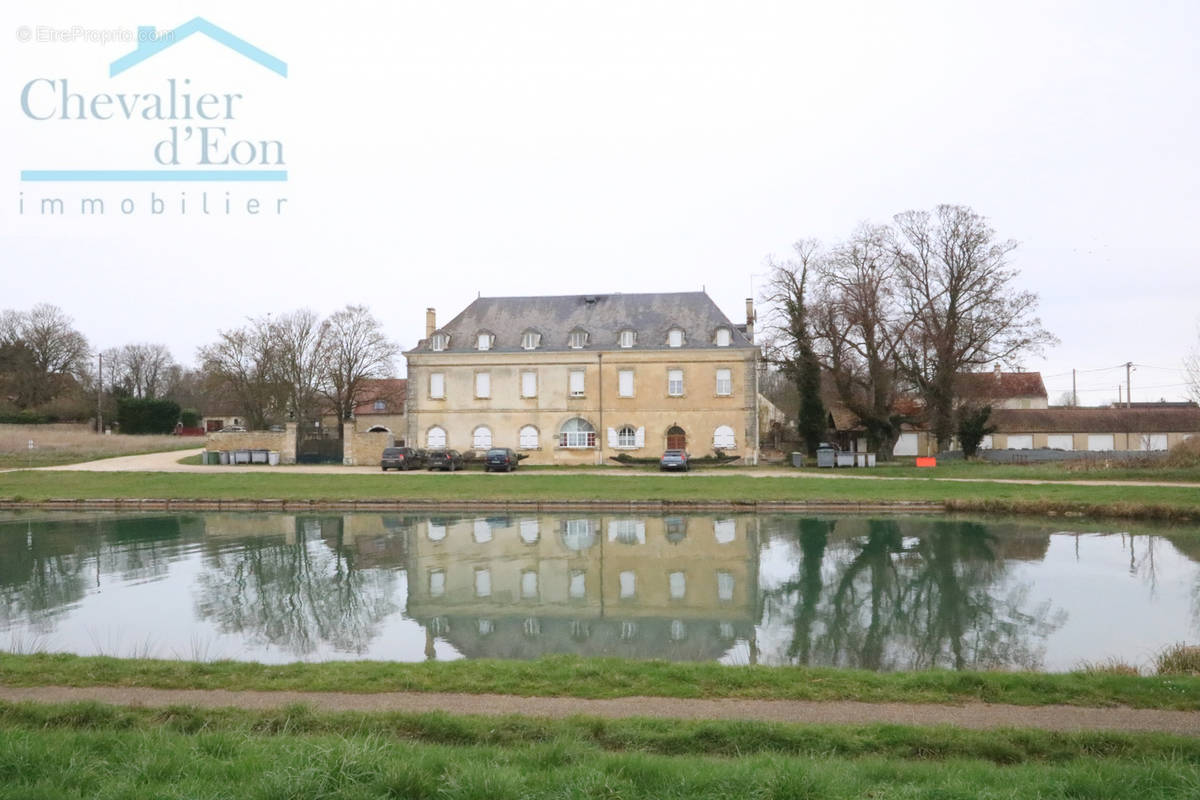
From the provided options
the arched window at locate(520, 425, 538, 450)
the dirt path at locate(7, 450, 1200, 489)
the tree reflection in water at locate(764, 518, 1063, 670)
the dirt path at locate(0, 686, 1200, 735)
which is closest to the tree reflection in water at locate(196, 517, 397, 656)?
the dirt path at locate(0, 686, 1200, 735)

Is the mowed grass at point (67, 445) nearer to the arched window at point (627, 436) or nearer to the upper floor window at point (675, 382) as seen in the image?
the arched window at point (627, 436)

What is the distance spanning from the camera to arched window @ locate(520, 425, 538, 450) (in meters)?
41.1

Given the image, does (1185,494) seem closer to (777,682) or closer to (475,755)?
(777,682)

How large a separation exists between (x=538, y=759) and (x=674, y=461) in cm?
3195

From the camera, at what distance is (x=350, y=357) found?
49.8 m

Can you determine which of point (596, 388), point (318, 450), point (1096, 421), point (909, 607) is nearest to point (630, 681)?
point (909, 607)

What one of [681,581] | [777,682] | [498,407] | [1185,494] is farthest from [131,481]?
[1185,494]

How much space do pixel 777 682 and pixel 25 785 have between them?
5.35m

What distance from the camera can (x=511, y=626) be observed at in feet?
35.1

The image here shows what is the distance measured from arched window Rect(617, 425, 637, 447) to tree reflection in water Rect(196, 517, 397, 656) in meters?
23.1

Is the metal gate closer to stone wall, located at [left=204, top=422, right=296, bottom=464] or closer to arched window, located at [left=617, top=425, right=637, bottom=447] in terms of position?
stone wall, located at [left=204, top=422, right=296, bottom=464]

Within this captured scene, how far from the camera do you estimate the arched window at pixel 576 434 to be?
40688 mm

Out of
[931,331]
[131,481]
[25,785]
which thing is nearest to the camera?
[25,785]

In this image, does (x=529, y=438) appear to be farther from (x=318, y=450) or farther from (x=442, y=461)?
(x=318, y=450)
